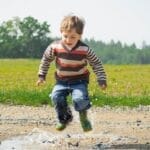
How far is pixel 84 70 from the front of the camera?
28.0 feet

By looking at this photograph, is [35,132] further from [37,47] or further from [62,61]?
[37,47]

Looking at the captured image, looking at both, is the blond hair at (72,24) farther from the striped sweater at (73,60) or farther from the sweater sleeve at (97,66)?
the sweater sleeve at (97,66)

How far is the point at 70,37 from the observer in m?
8.23

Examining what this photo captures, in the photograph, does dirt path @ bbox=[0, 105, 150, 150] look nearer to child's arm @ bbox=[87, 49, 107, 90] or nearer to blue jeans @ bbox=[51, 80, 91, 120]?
blue jeans @ bbox=[51, 80, 91, 120]

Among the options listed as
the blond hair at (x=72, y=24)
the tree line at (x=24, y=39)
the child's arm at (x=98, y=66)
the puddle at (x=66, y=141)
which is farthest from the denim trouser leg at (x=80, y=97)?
the tree line at (x=24, y=39)

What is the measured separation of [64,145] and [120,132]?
1637 millimetres

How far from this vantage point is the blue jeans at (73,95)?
837cm

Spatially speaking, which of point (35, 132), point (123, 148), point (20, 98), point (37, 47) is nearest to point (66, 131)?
point (35, 132)

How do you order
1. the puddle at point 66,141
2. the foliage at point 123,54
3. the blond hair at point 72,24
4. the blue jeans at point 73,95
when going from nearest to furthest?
the puddle at point 66,141
the blond hair at point 72,24
the blue jeans at point 73,95
the foliage at point 123,54

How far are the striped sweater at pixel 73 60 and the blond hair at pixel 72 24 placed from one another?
0.30 metres

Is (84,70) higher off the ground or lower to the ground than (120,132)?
higher

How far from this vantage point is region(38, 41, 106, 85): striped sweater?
332 inches

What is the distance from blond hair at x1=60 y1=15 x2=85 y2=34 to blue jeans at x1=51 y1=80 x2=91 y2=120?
0.77 meters

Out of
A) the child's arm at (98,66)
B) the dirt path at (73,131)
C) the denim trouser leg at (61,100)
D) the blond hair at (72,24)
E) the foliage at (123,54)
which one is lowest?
the foliage at (123,54)
